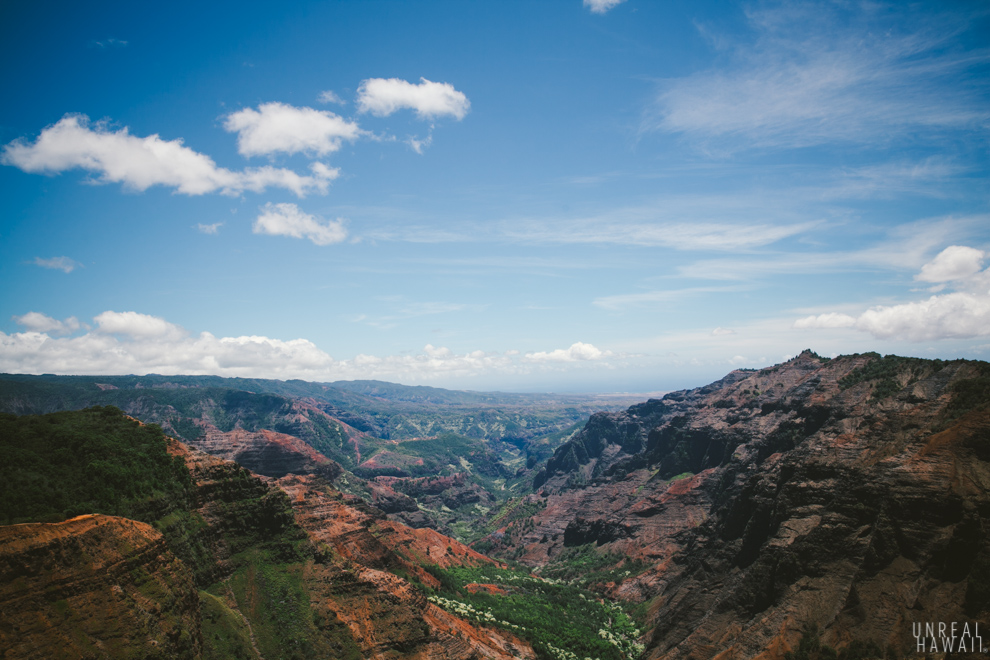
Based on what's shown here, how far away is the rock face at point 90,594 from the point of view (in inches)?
1395

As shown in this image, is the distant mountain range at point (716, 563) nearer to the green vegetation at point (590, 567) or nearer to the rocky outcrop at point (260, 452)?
the green vegetation at point (590, 567)

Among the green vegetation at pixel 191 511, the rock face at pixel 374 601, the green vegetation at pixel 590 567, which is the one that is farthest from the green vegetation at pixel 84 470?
the green vegetation at pixel 590 567

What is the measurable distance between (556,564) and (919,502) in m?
121

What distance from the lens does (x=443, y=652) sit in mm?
64938

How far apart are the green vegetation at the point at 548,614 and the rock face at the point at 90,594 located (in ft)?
176

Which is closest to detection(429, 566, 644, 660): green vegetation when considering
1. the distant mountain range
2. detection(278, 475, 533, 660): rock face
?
the distant mountain range

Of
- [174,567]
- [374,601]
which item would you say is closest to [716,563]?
[374,601]

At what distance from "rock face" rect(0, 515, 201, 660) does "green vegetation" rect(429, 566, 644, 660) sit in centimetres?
5379

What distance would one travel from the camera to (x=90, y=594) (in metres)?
39.2

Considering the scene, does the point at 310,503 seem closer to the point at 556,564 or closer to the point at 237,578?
the point at 237,578

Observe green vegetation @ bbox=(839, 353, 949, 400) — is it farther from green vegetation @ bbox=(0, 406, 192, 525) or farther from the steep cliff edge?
green vegetation @ bbox=(0, 406, 192, 525)

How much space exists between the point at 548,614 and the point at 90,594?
8618 cm

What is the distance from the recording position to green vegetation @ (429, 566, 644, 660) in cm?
8662

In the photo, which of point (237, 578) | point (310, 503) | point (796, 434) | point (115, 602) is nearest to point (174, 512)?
point (237, 578)
